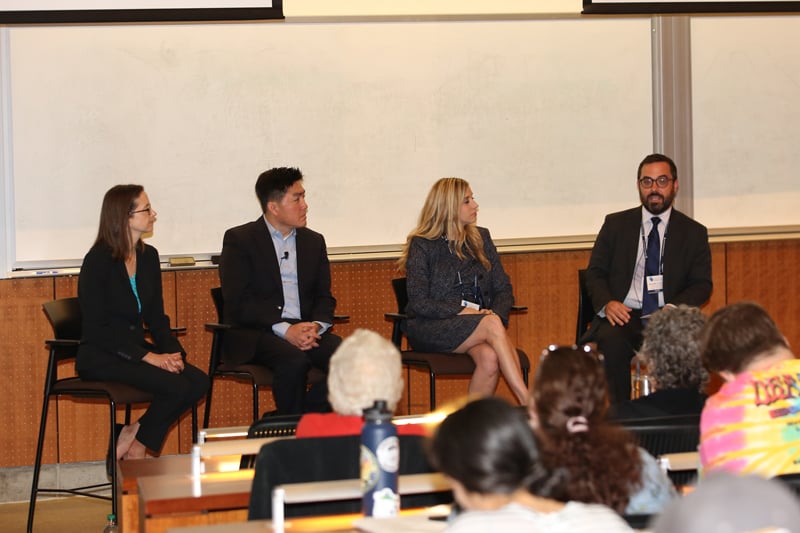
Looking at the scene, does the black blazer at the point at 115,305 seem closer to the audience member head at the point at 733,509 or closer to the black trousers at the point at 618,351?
the black trousers at the point at 618,351

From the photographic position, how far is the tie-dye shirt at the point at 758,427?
237 centimetres

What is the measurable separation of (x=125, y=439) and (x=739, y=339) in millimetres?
3186

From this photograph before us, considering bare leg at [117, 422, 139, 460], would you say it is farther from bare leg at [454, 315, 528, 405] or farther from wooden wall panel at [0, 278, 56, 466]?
bare leg at [454, 315, 528, 405]

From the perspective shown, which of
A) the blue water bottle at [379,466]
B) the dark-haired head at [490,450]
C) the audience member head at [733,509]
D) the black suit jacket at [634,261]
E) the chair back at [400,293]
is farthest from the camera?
the chair back at [400,293]

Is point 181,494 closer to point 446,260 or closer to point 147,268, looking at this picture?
point 147,268

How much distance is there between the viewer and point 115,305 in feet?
15.8

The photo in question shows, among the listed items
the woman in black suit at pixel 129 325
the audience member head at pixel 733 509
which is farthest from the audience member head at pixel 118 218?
the audience member head at pixel 733 509

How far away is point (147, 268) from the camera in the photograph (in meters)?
4.98

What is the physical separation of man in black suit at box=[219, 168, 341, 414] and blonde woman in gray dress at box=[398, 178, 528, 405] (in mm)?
436

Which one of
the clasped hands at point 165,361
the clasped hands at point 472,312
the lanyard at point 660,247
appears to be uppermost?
the lanyard at point 660,247

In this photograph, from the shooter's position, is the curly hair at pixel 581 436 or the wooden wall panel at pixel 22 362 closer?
the curly hair at pixel 581 436

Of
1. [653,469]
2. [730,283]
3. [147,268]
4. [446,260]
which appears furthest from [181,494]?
[730,283]

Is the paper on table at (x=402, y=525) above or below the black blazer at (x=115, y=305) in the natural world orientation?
below

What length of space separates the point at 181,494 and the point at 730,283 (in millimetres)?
4562
